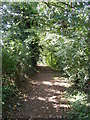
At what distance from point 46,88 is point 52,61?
157 inches

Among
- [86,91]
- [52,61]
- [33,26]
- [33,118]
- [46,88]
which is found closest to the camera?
[33,26]

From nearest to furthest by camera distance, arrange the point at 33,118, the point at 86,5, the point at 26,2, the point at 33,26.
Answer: the point at 86,5 < the point at 26,2 < the point at 33,26 < the point at 33,118

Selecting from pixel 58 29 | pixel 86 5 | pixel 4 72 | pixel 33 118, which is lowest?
pixel 33 118

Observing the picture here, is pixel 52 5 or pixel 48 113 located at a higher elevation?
pixel 52 5

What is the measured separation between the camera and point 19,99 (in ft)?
13.1

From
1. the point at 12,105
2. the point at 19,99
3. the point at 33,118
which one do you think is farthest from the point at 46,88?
the point at 33,118

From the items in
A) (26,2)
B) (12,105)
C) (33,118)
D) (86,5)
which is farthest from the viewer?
(12,105)

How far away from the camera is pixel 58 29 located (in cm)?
261

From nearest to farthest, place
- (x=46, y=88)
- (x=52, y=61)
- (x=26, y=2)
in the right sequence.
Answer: (x=26, y=2) → (x=46, y=88) → (x=52, y=61)

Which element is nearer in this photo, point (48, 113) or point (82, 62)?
point (48, 113)

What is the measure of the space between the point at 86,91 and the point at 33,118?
5.52 ft

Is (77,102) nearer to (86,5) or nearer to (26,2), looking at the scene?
(86,5)

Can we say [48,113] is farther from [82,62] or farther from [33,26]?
[33,26]

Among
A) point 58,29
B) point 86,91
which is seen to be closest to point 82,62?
point 86,91
